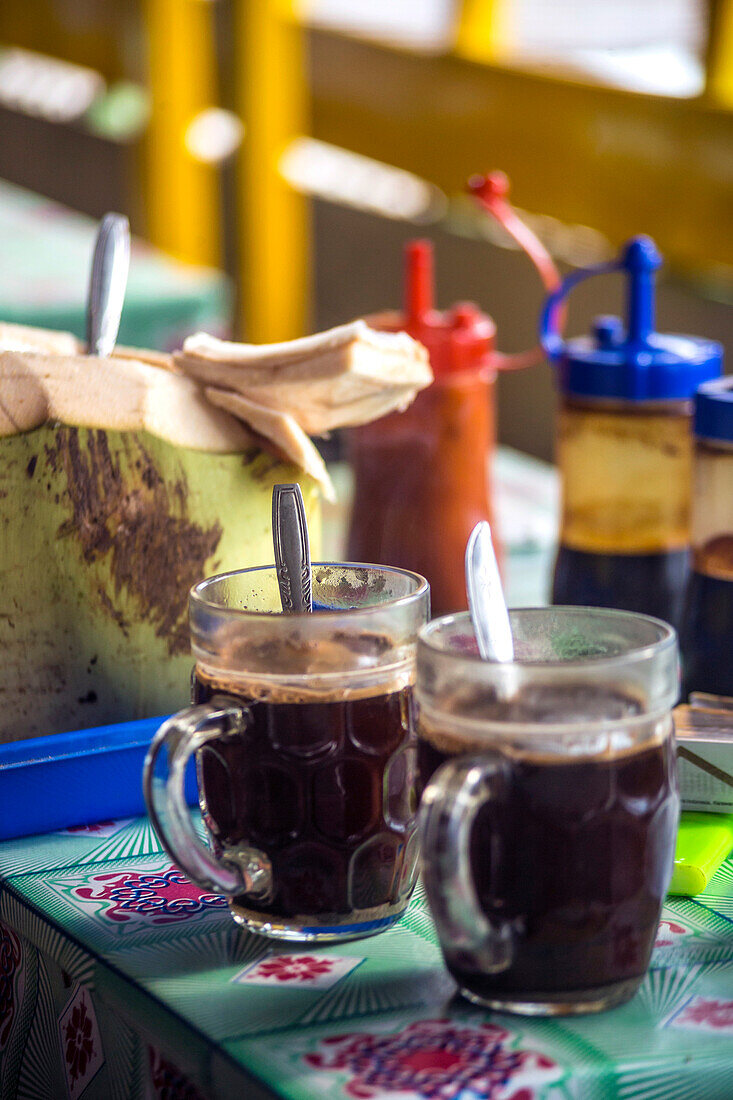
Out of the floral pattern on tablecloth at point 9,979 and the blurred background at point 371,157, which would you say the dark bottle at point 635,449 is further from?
the blurred background at point 371,157

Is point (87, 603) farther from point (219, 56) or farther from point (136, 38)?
point (136, 38)

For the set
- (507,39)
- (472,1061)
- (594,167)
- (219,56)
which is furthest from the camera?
(219,56)

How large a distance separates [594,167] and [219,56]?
81.7 inches

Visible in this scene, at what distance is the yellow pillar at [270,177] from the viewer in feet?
13.9

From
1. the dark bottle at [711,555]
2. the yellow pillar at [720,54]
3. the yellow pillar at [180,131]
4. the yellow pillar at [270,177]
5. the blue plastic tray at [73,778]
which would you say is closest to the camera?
the blue plastic tray at [73,778]

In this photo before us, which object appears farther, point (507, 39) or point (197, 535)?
point (507, 39)

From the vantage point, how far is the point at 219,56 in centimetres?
464

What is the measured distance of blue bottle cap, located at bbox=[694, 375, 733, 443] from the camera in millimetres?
789

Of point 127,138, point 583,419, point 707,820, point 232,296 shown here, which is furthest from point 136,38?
point 707,820

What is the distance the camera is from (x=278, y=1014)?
0.52 metres

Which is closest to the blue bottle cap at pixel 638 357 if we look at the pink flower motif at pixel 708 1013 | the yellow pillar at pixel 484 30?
the pink flower motif at pixel 708 1013

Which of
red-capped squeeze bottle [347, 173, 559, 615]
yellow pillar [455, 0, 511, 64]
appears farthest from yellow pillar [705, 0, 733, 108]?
red-capped squeeze bottle [347, 173, 559, 615]

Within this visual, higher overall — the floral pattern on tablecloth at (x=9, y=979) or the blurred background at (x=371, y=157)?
the blurred background at (x=371, y=157)

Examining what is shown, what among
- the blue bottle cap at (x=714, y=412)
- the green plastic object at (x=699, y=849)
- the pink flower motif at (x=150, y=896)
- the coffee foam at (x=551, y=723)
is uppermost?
the blue bottle cap at (x=714, y=412)
